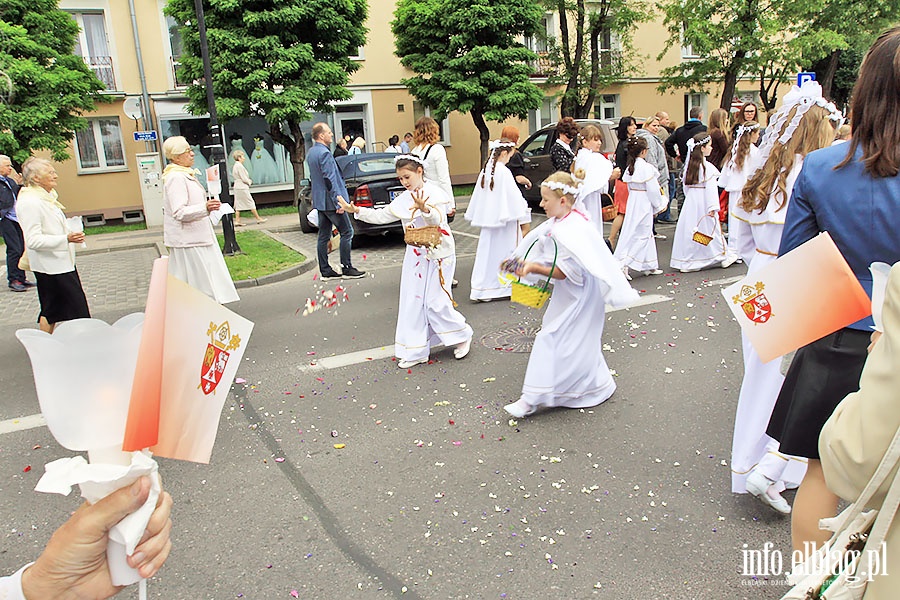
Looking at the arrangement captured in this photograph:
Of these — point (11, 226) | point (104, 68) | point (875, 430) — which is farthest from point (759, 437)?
point (104, 68)

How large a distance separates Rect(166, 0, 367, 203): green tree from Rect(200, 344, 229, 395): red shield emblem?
690 inches

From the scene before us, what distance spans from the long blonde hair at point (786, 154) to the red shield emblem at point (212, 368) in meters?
3.26

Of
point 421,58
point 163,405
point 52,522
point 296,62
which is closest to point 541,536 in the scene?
point 163,405

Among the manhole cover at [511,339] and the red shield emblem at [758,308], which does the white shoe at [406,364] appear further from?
the red shield emblem at [758,308]

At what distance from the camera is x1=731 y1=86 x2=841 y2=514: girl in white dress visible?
3.36 m

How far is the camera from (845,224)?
2.40m

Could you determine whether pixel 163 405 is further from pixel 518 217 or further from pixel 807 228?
pixel 518 217

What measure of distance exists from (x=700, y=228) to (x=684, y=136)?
4009 millimetres

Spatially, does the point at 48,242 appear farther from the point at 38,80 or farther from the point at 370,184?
the point at 38,80

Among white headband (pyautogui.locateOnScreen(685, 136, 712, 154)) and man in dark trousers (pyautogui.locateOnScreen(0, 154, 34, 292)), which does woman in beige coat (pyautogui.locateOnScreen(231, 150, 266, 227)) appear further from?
white headband (pyautogui.locateOnScreen(685, 136, 712, 154))

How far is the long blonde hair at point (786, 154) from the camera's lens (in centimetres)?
375

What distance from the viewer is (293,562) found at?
318cm

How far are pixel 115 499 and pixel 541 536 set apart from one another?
2.31 m

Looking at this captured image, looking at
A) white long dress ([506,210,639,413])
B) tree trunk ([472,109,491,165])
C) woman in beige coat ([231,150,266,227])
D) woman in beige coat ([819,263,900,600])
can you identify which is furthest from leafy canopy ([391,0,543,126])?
woman in beige coat ([819,263,900,600])
